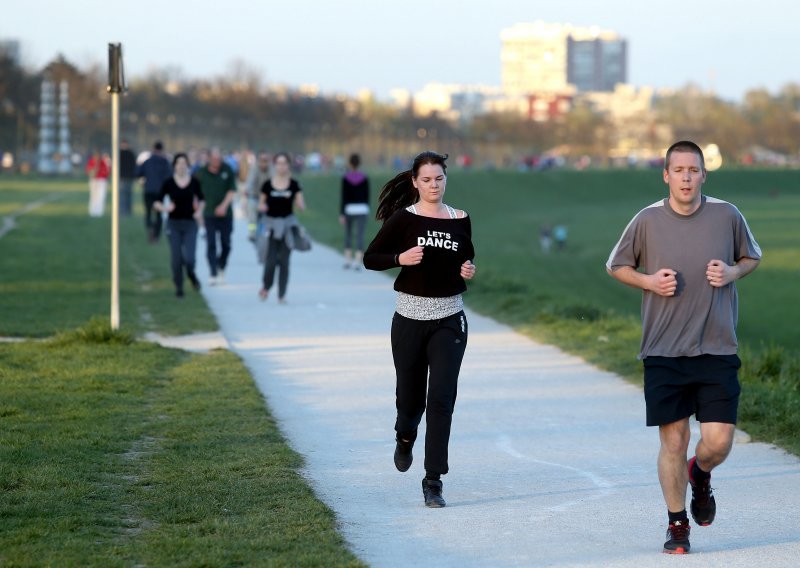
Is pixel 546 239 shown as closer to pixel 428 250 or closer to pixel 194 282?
pixel 194 282

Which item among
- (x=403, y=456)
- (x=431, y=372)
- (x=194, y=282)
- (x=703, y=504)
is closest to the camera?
(x=703, y=504)

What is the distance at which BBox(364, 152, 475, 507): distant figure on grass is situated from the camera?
740cm

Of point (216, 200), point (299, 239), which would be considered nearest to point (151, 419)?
point (299, 239)

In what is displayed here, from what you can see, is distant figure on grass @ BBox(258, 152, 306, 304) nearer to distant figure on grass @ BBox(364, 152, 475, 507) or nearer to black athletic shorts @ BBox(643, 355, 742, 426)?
distant figure on grass @ BBox(364, 152, 475, 507)

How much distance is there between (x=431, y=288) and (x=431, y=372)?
43 cm

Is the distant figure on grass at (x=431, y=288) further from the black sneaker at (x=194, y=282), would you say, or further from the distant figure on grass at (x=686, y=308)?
the black sneaker at (x=194, y=282)

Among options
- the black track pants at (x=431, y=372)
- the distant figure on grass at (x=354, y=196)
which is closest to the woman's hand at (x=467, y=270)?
the black track pants at (x=431, y=372)

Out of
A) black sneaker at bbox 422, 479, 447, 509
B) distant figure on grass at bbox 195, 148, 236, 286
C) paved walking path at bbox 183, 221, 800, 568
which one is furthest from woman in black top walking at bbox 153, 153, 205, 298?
black sneaker at bbox 422, 479, 447, 509

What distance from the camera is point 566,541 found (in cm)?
646

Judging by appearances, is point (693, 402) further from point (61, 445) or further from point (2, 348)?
point (2, 348)

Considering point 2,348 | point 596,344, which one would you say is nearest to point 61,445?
point 2,348

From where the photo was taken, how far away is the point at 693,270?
246 inches

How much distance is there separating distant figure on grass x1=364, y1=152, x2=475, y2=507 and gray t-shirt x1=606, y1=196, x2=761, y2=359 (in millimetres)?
1252

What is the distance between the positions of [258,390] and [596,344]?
Result: 14.8 ft
